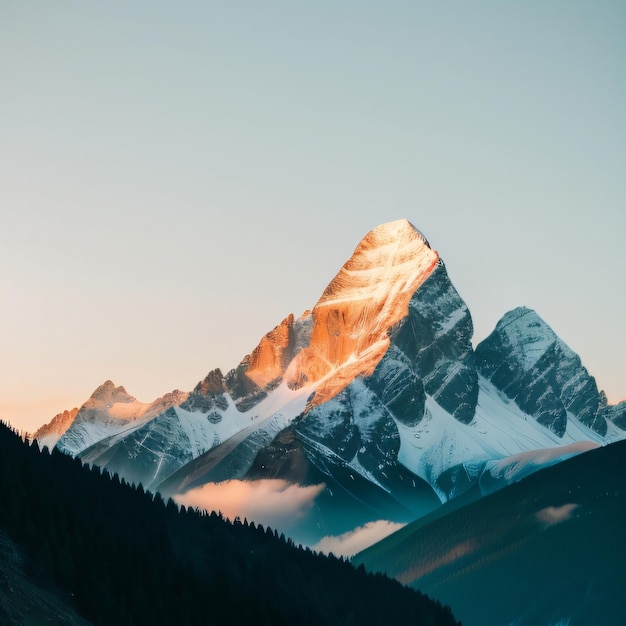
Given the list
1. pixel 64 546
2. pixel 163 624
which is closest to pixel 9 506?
pixel 64 546

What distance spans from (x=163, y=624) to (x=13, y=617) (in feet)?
104

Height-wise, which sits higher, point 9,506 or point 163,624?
point 9,506

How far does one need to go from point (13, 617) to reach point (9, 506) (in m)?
30.5

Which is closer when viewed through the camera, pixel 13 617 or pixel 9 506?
pixel 13 617

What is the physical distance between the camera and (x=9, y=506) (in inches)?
7761

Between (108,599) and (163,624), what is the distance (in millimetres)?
12107

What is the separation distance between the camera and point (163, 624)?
196125mm

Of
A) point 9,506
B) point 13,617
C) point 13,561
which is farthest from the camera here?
point 9,506

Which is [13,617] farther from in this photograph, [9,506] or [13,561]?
[9,506]

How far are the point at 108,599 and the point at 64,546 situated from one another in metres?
11.3

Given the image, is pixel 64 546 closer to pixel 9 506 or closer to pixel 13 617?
pixel 9 506

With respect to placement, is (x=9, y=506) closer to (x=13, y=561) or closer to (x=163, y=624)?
(x=13, y=561)

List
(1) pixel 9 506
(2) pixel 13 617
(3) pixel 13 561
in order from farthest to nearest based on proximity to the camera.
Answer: (1) pixel 9 506, (3) pixel 13 561, (2) pixel 13 617

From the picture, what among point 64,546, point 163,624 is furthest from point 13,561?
point 163,624
